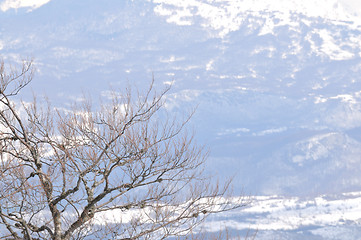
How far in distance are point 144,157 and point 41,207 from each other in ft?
11.6

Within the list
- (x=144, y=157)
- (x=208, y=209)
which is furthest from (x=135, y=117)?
(x=208, y=209)

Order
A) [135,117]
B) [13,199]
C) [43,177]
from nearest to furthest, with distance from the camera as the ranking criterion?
[43,177]
[13,199]
[135,117]

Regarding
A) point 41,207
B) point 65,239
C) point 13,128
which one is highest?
point 13,128

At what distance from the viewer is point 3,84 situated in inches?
751

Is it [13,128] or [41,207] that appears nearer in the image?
[13,128]

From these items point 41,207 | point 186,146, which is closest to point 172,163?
point 186,146

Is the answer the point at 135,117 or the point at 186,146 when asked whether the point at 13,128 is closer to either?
the point at 135,117

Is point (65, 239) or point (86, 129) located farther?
point (86, 129)

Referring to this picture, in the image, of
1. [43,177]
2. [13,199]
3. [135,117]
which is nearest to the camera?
[43,177]

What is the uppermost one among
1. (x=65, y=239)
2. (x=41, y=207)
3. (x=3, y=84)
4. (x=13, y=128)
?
(x=3, y=84)

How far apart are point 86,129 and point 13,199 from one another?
119 inches

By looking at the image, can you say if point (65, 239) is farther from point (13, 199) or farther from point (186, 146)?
point (186, 146)

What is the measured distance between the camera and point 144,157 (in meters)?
20.8

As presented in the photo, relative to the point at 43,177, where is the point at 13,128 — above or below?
above
